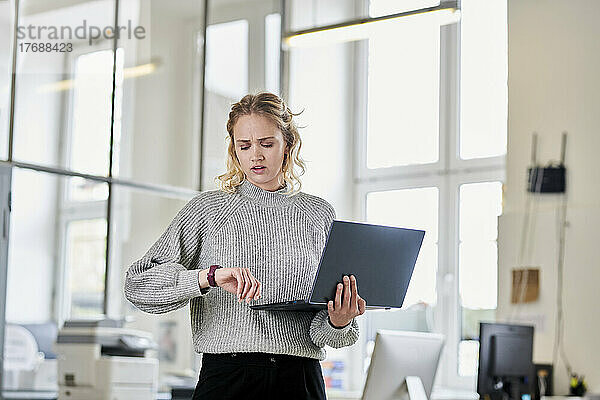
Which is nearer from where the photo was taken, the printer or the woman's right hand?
the woman's right hand

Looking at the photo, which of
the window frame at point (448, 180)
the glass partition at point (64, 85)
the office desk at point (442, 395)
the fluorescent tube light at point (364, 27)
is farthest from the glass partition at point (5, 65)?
the window frame at point (448, 180)

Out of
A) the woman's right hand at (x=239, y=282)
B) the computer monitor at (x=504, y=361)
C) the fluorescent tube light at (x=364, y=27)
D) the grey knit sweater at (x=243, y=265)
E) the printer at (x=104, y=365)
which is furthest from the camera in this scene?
the fluorescent tube light at (x=364, y=27)

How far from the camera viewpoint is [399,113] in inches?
267

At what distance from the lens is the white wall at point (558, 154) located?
16.4 ft

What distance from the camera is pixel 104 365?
441cm

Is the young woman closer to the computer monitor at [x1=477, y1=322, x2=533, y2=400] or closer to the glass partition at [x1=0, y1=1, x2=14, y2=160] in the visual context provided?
the computer monitor at [x1=477, y1=322, x2=533, y2=400]

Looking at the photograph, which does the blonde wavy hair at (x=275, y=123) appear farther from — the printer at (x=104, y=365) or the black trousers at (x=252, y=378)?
the printer at (x=104, y=365)

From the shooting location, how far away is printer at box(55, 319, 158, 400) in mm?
4402

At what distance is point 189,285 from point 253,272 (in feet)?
0.51

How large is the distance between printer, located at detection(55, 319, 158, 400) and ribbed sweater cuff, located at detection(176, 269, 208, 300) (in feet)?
9.38

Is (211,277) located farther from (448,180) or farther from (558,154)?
(448,180)

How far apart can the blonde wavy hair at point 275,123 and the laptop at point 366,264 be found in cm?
24

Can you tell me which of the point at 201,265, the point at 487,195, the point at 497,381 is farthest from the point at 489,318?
the point at 201,265

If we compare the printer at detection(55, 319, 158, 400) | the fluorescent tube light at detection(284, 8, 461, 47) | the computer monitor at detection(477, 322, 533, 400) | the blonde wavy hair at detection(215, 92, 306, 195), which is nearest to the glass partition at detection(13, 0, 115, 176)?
the printer at detection(55, 319, 158, 400)
